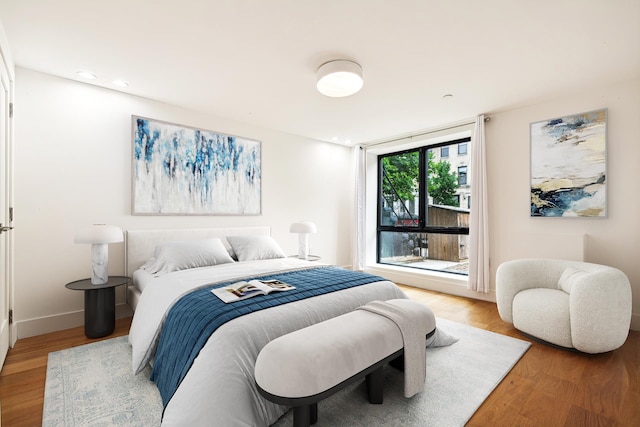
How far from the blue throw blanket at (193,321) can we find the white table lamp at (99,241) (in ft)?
4.02

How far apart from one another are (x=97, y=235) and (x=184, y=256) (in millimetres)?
761

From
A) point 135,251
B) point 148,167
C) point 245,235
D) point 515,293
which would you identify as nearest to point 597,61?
point 515,293

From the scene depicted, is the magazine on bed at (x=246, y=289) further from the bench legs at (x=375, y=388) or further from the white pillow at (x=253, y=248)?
the white pillow at (x=253, y=248)

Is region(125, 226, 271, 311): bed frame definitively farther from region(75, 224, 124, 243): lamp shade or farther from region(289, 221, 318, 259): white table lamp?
region(289, 221, 318, 259): white table lamp

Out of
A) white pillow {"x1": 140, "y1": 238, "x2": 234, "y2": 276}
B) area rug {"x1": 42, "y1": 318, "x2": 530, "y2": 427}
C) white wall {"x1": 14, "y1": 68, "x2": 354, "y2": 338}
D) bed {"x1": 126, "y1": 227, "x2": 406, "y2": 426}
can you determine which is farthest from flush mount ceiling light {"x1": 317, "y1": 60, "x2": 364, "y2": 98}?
area rug {"x1": 42, "y1": 318, "x2": 530, "y2": 427}

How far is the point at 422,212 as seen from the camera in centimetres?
504

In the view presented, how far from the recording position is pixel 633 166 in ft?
9.71

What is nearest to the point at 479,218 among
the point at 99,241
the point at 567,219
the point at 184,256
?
the point at 567,219

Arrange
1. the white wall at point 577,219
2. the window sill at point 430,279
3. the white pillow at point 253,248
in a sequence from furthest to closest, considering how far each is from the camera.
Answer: the window sill at point 430,279, the white pillow at point 253,248, the white wall at point 577,219

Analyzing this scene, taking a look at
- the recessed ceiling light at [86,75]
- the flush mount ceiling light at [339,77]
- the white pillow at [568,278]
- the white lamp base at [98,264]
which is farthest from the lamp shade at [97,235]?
the white pillow at [568,278]

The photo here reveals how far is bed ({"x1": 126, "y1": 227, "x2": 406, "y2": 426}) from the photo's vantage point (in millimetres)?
1435

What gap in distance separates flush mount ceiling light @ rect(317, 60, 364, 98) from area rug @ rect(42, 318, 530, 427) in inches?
95.3

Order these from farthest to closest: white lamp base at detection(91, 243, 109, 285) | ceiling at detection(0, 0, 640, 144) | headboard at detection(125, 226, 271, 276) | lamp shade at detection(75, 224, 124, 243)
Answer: headboard at detection(125, 226, 271, 276)
white lamp base at detection(91, 243, 109, 285)
lamp shade at detection(75, 224, 124, 243)
ceiling at detection(0, 0, 640, 144)

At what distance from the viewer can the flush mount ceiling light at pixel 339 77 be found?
2.56 metres
